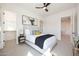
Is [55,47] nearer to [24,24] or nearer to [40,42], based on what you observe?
[40,42]

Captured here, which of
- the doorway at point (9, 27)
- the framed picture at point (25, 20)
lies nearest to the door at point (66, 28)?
the framed picture at point (25, 20)

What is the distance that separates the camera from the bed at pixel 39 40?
138cm

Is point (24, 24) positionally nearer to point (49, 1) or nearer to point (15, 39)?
point (15, 39)

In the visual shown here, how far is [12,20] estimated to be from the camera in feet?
4.60

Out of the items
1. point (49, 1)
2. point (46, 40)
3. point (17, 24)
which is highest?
point (49, 1)

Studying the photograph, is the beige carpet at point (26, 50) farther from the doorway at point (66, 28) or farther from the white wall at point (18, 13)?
the white wall at point (18, 13)

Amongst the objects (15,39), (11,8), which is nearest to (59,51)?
(15,39)

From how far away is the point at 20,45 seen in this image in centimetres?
143

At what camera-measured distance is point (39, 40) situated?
1.44 meters

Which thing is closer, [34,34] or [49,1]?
[49,1]

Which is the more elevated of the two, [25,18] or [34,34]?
[25,18]

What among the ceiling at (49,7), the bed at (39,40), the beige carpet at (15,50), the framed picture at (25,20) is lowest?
the beige carpet at (15,50)

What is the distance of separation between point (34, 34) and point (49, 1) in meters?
0.61

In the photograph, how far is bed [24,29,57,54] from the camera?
1385 millimetres
